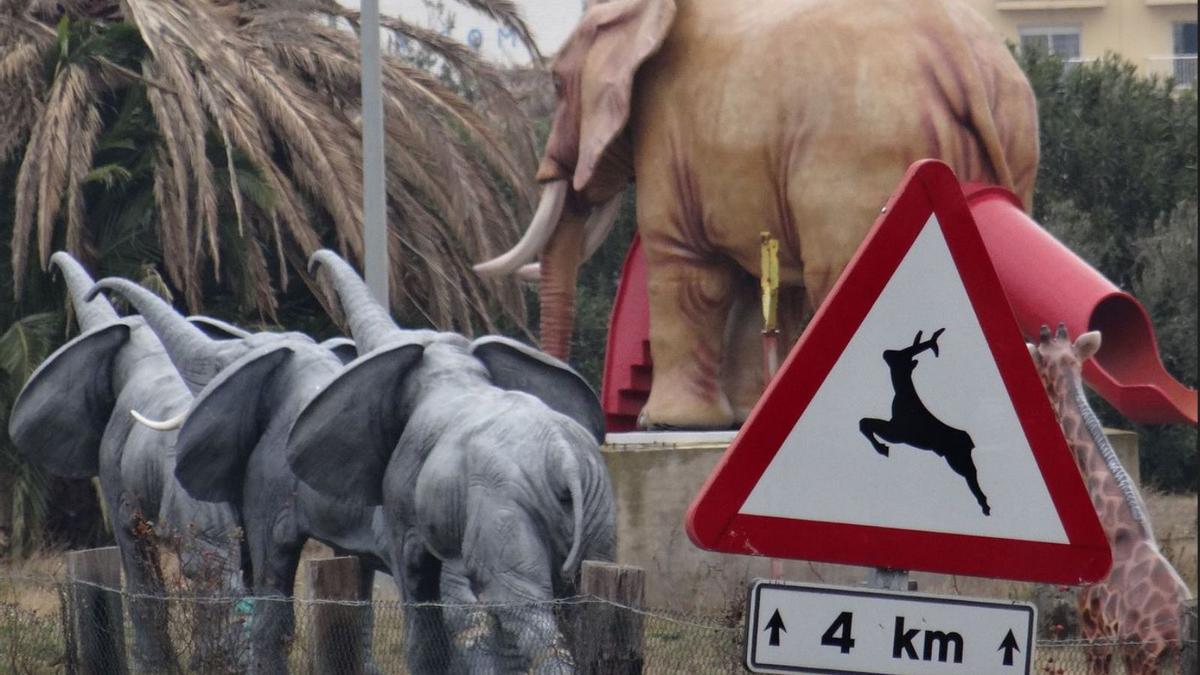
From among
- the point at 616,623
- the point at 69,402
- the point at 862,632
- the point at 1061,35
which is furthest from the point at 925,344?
the point at 1061,35

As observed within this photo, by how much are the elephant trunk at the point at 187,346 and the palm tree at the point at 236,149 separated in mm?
4991

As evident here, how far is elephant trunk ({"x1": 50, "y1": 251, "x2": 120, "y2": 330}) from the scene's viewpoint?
11.3 metres

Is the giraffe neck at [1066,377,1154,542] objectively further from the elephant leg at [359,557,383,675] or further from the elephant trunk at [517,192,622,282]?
the elephant trunk at [517,192,622,282]

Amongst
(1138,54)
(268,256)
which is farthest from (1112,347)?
(1138,54)

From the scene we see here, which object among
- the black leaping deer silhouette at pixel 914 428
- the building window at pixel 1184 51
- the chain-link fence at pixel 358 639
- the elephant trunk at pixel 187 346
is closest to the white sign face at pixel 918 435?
the black leaping deer silhouette at pixel 914 428

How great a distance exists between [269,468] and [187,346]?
1077 millimetres

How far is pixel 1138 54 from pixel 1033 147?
1262 inches

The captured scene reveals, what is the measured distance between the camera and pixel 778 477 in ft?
11.3

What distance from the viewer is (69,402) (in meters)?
10.8

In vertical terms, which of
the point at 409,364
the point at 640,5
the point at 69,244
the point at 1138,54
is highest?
the point at 1138,54

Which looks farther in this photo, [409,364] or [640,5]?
[640,5]

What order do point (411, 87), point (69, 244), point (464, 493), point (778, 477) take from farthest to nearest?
1. point (411, 87)
2. point (69, 244)
3. point (464, 493)
4. point (778, 477)

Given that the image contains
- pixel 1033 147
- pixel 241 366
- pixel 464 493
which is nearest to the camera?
pixel 464 493

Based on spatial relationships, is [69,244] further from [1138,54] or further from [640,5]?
[1138,54]
